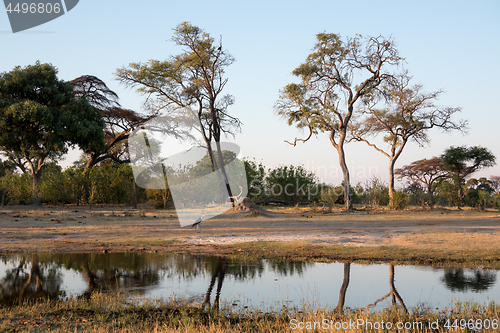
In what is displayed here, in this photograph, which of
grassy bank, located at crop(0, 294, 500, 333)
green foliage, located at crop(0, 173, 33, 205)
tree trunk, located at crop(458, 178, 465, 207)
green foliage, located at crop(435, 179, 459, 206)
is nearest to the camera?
grassy bank, located at crop(0, 294, 500, 333)

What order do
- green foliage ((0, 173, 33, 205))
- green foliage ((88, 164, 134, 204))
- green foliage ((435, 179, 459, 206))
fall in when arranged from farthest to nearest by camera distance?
green foliage ((435, 179, 459, 206)) < green foliage ((0, 173, 33, 205)) < green foliage ((88, 164, 134, 204))

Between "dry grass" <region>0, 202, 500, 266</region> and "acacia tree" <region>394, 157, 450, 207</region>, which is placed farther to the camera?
"acacia tree" <region>394, 157, 450, 207</region>

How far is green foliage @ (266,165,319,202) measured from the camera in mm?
36688

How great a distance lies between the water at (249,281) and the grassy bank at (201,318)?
1.53 ft

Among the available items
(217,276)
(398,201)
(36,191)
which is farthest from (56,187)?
(398,201)

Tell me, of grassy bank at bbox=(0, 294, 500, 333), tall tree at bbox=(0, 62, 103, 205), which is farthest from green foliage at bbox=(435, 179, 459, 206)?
grassy bank at bbox=(0, 294, 500, 333)

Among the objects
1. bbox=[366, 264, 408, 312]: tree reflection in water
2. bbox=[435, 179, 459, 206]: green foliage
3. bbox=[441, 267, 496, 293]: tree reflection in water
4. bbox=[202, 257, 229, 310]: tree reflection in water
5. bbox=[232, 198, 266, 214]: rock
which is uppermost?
bbox=[435, 179, 459, 206]: green foliage

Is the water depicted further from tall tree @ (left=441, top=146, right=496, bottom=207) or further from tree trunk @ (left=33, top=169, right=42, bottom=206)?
tall tree @ (left=441, top=146, right=496, bottom=207)

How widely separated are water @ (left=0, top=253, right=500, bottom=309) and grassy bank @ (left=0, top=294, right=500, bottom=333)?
467mm

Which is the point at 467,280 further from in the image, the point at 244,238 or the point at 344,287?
the point at 244,238

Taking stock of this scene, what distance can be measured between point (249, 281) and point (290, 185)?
29.5 metres

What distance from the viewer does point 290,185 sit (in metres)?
36.9

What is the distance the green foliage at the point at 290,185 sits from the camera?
120 ft

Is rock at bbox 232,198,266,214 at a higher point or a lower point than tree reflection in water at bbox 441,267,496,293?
higher
